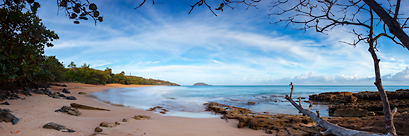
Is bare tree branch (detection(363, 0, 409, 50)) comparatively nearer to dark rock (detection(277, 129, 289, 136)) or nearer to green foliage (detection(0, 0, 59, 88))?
dark rock (detection(277, 129, 289, 136))

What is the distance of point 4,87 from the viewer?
8273 mm

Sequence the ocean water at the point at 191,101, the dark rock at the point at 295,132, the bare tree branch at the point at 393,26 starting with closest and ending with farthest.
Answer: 1. the bare tree branch at the point at 393,26
2. the dark rock at the point at 295,132
3. the ocean water at the point at 191,101

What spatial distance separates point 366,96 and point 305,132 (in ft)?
61.8

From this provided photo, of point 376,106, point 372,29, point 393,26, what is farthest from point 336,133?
point 376,106

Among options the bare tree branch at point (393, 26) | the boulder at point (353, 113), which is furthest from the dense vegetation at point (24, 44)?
the boulder at point (353, 113)

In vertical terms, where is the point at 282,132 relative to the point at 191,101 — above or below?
above

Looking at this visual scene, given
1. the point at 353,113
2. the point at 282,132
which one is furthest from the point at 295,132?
the point at 353,113

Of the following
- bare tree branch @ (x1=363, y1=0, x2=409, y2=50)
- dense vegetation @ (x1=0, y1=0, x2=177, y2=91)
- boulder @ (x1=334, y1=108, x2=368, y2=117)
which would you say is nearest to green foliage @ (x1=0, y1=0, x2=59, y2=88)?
dense vegetation @ (x1=0, y1=0, x2=177, y2=91)

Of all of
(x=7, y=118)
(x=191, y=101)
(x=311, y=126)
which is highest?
(x=7, y=118)

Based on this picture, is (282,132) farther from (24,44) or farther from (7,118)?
(24,44)

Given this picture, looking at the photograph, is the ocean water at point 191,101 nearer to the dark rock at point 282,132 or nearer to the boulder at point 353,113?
the boulder at point 353,113

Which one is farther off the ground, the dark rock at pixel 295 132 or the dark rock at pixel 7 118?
the dark rock at pixel 7 118

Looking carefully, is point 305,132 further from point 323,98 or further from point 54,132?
point 323,98

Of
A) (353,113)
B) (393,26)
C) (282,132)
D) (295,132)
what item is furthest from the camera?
(353,113)
